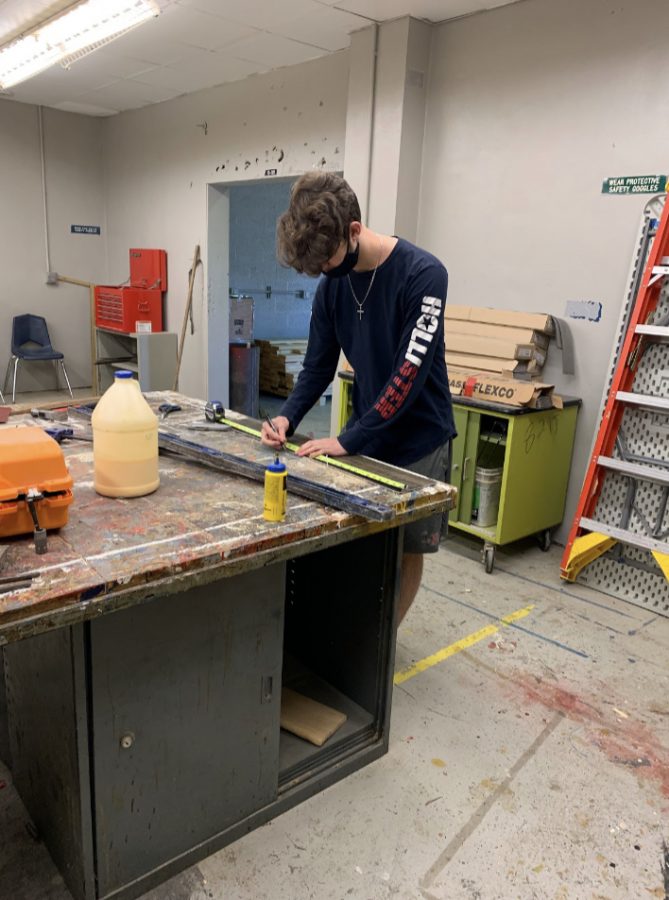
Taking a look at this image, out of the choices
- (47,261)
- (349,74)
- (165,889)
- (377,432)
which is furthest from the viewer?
(47,261)

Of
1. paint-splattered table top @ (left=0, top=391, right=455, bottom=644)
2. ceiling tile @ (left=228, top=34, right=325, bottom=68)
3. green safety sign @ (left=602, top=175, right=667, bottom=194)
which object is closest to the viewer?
paint-splattered table top @ (left=0, top=391, right=455, bottom=644)

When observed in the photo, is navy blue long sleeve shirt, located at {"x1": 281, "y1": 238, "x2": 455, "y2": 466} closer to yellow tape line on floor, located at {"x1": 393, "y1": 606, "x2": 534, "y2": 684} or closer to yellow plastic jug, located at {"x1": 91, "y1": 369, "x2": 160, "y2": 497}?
yellow plastic jug, located at {"x1": 91, "y1": 369, "x2": 160, "y2": 497}

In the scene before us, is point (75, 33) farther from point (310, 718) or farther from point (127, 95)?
point (310, 718)

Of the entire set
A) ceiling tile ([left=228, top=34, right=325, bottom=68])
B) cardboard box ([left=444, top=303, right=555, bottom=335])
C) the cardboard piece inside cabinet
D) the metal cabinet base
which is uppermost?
ceiling tile ([left=228, top=34, right=325, bottom=68])

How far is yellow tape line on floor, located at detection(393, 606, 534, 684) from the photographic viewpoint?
2340 mm

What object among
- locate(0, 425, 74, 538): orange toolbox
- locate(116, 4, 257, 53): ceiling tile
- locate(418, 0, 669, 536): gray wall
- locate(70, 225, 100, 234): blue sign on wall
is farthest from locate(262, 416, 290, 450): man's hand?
locate(70, 225, 100, 234): blue sign on wall

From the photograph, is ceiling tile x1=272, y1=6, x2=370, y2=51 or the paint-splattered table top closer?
the paint-splattered table top

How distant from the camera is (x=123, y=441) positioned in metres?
1.45

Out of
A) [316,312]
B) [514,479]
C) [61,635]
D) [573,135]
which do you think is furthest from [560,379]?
[61,635]

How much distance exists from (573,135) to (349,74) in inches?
61.2

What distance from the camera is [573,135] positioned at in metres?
3.12

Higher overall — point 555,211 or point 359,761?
point 555,211

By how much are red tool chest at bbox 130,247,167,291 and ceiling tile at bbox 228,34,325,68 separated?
199cm

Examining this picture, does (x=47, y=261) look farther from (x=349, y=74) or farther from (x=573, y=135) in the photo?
(x=573, y=135)
